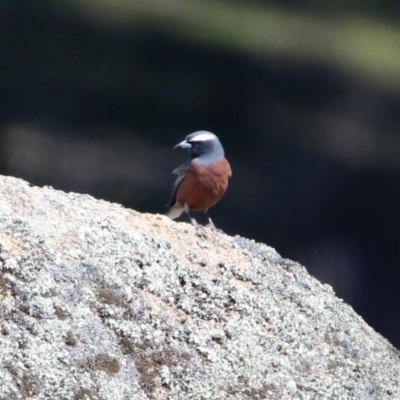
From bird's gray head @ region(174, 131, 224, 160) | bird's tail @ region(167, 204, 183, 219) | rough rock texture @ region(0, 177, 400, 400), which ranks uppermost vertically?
bird's gray head @ region(174, 131, 224, 160)

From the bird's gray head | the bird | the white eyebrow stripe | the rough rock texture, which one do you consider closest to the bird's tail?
the bird

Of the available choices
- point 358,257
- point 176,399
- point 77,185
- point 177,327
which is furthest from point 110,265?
point 77,185

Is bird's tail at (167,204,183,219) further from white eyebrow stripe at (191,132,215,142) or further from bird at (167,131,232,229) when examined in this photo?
white eyebrow stripe at (191,132,215,142)

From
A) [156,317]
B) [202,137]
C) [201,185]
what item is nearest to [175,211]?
[201,185]

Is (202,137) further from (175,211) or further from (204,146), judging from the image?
(175,211)

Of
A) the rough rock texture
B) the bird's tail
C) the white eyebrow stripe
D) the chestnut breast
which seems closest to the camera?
the rough rock texture

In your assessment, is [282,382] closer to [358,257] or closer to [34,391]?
[34,391]
